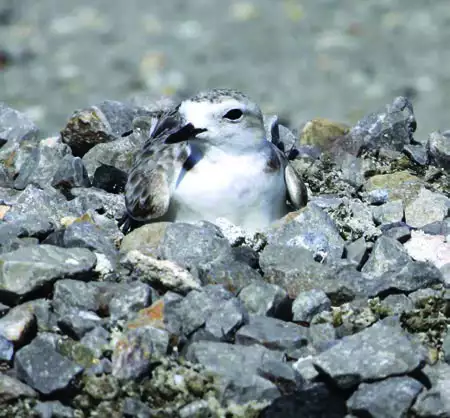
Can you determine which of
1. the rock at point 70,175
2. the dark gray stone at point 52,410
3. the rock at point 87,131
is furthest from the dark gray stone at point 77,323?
the rock at point 87,131

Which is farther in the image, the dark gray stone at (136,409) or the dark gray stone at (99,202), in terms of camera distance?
the dark gray stone at (99,202)

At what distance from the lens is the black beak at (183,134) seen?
305 inches

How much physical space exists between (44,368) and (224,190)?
6.56ft

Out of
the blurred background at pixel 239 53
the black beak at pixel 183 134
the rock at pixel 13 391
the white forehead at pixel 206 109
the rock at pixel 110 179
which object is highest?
the white forehead at pixel 206 109

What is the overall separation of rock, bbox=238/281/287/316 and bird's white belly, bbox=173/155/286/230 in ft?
3.15

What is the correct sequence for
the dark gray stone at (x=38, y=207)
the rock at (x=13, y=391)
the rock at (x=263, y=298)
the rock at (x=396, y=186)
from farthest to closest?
the rock at (x=396, y=186) < the dark gray stone at (x=38, y=207) < the rock at (x=263, y=298) < the rock at (x=13, y=391)

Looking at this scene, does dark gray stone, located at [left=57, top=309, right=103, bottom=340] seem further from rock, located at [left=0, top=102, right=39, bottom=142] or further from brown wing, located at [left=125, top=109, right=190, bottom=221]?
rock, located at [left=0, top=102, right=39, bottom=142]

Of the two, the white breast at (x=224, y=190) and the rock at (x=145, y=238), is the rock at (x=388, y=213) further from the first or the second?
the rock at (x=145, y=238)

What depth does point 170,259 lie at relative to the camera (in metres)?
7.49

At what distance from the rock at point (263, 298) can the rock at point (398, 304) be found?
1.96ft

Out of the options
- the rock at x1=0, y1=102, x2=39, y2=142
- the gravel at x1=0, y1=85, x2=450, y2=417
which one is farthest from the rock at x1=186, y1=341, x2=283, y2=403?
the rock at x1=0, y1=102, x2=39, y2=142

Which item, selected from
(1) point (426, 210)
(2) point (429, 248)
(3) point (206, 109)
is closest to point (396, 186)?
(1) point (426, 210)

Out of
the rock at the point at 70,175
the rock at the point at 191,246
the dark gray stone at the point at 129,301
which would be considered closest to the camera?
the dark gray stone at the point at 129,301

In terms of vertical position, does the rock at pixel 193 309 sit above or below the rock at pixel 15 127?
above
